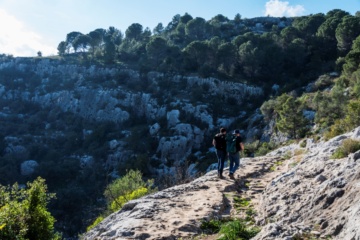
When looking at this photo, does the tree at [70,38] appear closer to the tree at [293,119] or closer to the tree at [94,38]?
the tree at [94,38]

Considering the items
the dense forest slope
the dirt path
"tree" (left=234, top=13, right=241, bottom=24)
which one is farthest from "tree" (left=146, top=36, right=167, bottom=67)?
the dirt path

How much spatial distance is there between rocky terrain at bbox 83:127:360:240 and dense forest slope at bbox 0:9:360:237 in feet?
89.1

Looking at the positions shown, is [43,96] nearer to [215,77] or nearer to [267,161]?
[215,77]

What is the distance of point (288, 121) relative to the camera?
37500 millimetres

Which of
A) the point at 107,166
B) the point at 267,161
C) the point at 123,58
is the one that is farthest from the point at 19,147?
the point at 267,161

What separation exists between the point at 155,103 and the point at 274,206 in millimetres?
61618

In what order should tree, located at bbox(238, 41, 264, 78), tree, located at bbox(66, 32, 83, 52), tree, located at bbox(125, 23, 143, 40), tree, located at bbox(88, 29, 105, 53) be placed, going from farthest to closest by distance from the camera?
tree, located at bbox(66, 32, 83, 52), tree, located at bbox(125, 23, 143, 40), tree, located at bbox(88, 29, 105, 53), tree, located at bbox(238, 41, 264, 78)

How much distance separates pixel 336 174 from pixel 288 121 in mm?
30261

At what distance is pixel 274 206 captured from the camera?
30.3 feet

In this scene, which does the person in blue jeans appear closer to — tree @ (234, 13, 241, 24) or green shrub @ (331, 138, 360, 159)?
green shrub @ (331, 138, 360, 159)

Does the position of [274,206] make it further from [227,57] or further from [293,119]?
[227,57]

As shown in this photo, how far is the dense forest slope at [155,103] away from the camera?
160 ft

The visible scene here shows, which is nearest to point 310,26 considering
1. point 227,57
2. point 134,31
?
point 227,57

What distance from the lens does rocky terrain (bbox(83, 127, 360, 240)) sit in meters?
6.79
